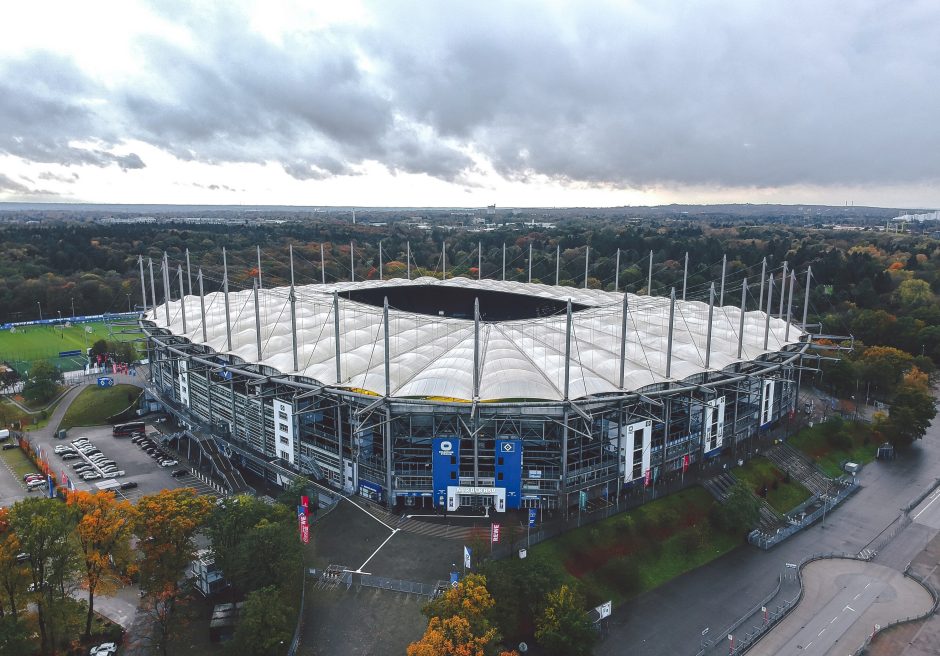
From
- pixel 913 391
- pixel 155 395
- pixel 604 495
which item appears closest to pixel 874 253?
pixel 913 391

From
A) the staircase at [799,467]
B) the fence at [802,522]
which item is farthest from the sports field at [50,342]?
the staircase at [799,467]

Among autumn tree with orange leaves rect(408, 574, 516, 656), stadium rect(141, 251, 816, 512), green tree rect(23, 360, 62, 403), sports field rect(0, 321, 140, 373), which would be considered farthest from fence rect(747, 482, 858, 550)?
sports field rect(0, 321, 140, 373)

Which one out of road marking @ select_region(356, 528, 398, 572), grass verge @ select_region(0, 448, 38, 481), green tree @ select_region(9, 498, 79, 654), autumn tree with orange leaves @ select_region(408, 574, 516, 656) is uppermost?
green tree @ select_region(9, 498, 79, 654)

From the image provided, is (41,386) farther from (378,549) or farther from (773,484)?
(773,484)

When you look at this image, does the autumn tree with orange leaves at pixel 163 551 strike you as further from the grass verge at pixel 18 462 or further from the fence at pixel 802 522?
the fence at pixel 802 522

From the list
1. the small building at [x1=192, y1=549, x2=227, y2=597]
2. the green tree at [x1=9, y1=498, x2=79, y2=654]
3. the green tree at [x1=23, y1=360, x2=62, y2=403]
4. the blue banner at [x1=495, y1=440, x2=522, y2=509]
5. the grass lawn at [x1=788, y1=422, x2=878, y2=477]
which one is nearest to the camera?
the green tree at [x1=9, y1=498, x2=79, y2=654]

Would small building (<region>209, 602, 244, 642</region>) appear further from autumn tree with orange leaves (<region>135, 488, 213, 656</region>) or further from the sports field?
the sports field
